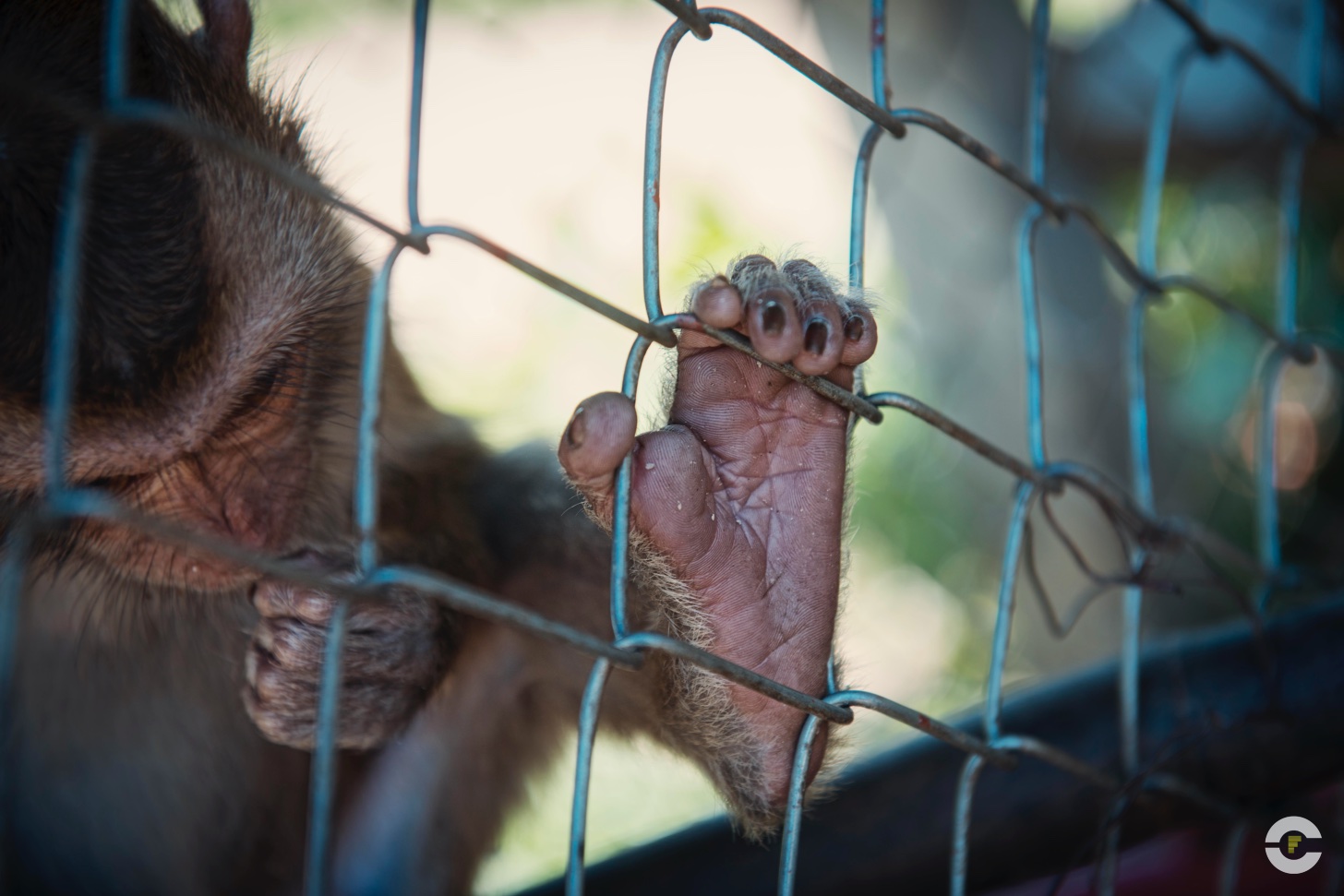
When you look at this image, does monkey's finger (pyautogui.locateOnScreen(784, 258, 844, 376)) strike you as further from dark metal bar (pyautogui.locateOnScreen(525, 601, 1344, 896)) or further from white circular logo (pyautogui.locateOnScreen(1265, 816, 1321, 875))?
white circular logo (pyautogui.locateOnScreen(1265, 816, 1321, 875))

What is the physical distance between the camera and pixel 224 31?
1640mm

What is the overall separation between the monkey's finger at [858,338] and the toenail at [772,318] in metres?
0.10

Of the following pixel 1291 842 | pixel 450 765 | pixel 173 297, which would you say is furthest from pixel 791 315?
pixel 450 765

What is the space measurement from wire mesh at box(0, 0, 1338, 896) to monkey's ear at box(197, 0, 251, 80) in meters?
0.49

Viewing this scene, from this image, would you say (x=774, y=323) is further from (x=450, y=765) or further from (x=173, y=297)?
(x=450, y=765)

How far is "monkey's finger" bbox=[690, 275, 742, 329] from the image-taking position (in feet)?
3.55

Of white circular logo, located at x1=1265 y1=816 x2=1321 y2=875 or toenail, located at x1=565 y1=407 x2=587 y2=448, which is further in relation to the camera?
white circular logo, located at x1=1265 y1=816 x2=1321 y2=875

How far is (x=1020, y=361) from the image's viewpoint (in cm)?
407

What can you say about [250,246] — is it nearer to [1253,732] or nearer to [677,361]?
[677,361]

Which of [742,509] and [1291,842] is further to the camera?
[1291,842]

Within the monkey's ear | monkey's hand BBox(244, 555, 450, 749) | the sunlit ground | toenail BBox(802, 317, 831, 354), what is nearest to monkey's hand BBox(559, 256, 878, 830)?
toenail BBox(802, 317, 831, 354)

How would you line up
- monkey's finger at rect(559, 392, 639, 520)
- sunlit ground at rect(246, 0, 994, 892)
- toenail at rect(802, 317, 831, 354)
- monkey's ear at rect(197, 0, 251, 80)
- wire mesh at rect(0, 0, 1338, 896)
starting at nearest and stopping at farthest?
wire mesh at rect(0, 0, 1338, 896) → monkey's finger at rect(559, 392, 639, 520) → toenail at rect(802, 317, 831, 354) → monkey's ear at rect(197, 0, 251, 80) → sunlit ground at rect(246, 0, 994, 892)

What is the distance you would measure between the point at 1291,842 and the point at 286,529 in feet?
5.28

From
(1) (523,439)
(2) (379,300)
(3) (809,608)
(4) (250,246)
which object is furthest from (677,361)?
(1) (523,439)
